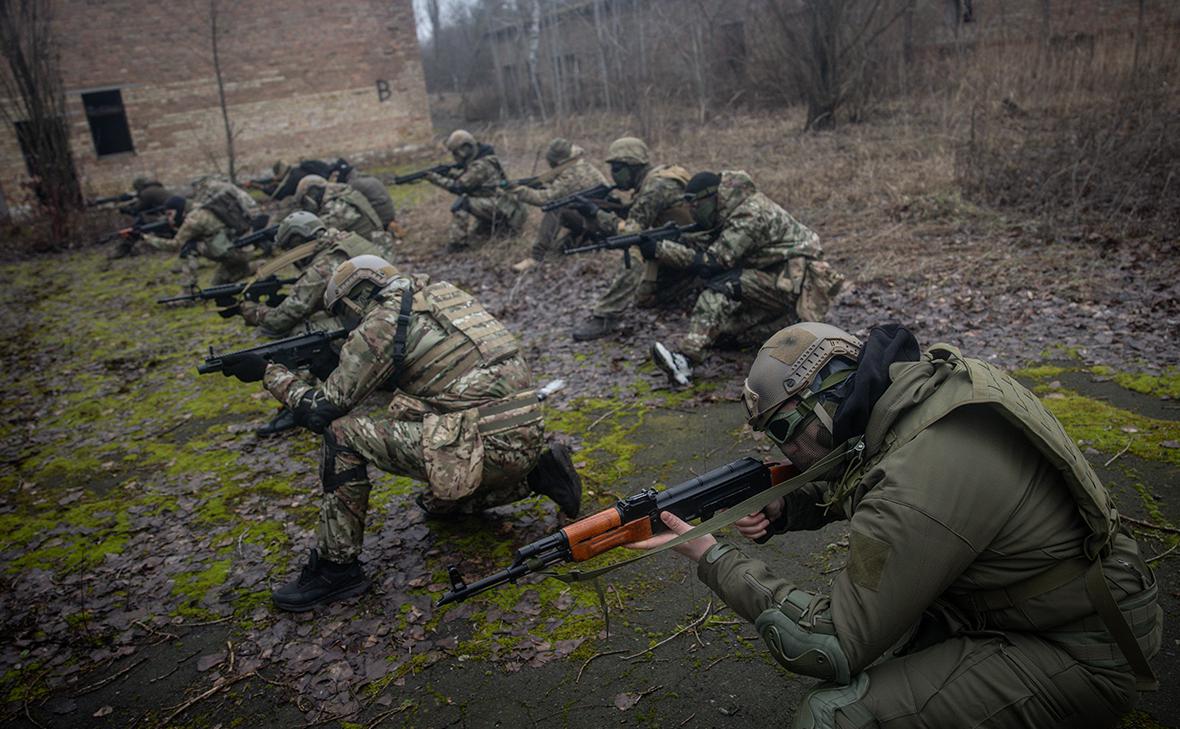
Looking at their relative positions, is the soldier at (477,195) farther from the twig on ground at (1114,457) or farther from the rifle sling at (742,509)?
the rifle sling at (742,509)

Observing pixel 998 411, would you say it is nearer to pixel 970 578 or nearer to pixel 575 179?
pixel 970 578

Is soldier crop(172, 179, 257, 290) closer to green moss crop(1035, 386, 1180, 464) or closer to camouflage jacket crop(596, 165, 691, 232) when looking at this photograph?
camouflage jacket crop(596, 165, 691, 232)

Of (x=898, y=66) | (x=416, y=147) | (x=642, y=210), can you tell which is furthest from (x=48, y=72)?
(x=898, y=66)

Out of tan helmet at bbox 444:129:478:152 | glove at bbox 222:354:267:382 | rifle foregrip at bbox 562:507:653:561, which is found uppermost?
tan helmet at bbox 444:129:478:152

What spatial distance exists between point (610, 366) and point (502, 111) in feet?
63.8

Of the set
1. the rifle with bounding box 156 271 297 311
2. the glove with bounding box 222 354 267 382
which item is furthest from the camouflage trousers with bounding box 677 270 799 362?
the rifle with bounding box 156 271 297 311

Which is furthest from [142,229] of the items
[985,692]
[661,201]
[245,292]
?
[985,692]

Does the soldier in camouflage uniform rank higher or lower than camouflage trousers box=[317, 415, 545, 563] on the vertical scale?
higher

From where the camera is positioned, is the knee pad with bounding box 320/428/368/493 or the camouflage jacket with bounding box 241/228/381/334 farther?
the camouflage jacket with bounding box 241/228/381/334

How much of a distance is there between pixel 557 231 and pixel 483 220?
1.85m

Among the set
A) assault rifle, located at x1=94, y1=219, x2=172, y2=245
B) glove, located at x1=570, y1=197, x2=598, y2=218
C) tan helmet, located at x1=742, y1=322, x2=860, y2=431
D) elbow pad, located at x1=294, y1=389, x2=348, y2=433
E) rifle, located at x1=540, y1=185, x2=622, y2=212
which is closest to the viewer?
tan helmet, located at x1=742, y1=322, x2=860, y2=431

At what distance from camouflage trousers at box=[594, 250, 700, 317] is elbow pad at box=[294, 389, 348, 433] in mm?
4002

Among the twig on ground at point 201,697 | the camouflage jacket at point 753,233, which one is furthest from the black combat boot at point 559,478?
the camouflage jacket at point 753,233

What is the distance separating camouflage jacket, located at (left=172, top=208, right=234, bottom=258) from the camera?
10.3 m
